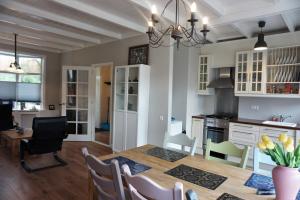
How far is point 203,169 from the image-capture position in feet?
5.83

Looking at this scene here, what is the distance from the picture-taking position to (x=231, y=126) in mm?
4277

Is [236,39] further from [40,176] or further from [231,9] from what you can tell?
[40,176]

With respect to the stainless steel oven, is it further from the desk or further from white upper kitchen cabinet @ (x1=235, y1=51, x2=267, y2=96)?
the desk

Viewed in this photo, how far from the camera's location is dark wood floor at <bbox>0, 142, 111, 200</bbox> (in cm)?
273

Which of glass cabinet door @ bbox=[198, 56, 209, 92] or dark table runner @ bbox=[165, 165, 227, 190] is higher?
glass cabinet door @ bbox=[198, 56, 209, 92]

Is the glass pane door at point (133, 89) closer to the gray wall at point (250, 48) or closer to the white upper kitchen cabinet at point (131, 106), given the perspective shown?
the white upper kitchen cabinet at point (131, 106)

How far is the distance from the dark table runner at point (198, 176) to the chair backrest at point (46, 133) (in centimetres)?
266

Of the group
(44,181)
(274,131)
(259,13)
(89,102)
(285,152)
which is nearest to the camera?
(285,152)

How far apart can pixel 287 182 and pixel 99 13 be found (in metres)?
3.37

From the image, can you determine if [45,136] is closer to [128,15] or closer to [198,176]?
[128,15]

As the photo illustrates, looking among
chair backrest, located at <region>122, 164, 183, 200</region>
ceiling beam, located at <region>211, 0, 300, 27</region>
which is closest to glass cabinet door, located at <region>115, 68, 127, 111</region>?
ceiling beam, located at <region>211, 0, 300, 27</region>

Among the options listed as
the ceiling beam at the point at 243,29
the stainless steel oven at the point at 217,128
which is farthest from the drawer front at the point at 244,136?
the ceiling beam at the point at 243,29

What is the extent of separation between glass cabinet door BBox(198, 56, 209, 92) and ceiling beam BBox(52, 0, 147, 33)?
A: 1752 millimetres

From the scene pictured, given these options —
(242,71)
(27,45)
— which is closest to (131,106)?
(242,71)
